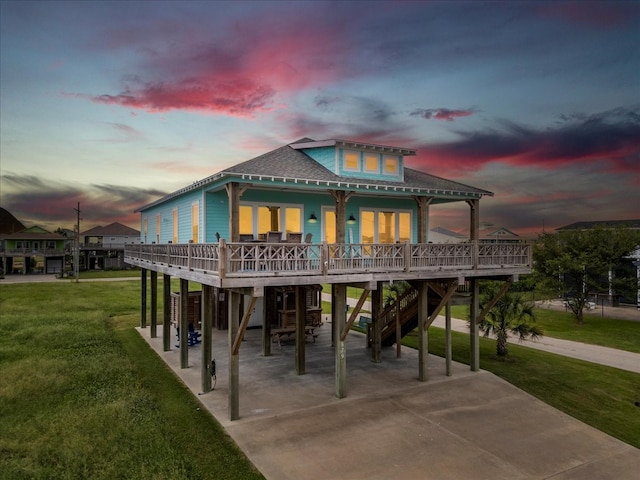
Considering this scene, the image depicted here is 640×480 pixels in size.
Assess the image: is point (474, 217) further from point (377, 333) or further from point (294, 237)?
point (294, 237)

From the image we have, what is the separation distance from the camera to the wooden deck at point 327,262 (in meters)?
10.9

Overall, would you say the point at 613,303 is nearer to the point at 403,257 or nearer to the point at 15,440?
the point at 403,257

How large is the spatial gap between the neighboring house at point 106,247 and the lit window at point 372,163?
65.1 meters

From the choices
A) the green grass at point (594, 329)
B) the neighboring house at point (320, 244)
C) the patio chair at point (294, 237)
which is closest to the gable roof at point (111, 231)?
the neighboring house at point (320, 244)

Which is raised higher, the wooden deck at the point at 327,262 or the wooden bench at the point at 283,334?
the wooden deck at the point at 327,262

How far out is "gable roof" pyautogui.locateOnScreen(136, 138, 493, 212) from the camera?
1255cm

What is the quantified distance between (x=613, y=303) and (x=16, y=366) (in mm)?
44583

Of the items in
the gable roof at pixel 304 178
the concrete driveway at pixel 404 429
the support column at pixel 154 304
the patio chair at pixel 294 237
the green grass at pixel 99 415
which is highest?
the gable roof at pixel 304 178

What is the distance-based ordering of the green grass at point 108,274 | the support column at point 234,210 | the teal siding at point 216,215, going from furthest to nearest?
the green grass at point 108,274 → the teal siding at point 216,215 → the support column at point 234,210

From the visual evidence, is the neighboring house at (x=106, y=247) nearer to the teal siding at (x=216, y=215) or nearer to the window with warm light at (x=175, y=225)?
the window with warm light at (x=175, y=225)

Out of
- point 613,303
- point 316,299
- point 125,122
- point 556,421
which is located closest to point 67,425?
point 556,421

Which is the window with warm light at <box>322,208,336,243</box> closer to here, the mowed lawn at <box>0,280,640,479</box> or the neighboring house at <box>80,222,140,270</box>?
the mowed lawn at <box>0,280,640,479</box>

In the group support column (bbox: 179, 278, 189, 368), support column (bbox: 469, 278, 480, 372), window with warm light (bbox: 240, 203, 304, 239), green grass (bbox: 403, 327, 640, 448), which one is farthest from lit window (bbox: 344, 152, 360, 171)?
green grass (bbox: 403, 327, 640, 448)

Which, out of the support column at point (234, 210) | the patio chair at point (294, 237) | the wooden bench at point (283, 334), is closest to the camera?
the support column at point (234, 210)
